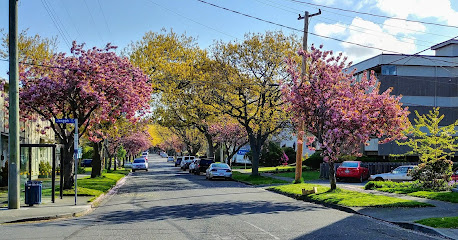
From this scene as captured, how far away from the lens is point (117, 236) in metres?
10.6

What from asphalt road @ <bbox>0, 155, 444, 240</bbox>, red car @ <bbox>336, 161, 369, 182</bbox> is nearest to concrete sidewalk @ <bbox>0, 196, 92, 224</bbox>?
asphalt road @ <bbox>0, 155, 444, 240</bbox>

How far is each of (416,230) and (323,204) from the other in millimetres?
6121

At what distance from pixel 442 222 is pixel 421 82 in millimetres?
34550

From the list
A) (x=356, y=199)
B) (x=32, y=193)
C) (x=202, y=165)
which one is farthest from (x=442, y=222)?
(x=202, y=165)

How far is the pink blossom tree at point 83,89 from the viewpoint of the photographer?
20469mm

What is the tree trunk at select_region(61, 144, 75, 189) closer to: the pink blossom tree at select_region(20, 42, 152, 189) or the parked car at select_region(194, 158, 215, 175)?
the pink blossom tree at select_region(20, 42, 152, 189)

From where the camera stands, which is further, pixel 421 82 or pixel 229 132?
pixel 229 132

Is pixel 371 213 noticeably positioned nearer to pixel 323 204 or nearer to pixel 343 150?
pixel 323 204

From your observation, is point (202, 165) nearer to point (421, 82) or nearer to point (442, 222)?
point (421, 82)

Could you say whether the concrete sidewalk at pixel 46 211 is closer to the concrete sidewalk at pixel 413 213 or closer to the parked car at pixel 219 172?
the concrete sidewalk at pixel 413 213

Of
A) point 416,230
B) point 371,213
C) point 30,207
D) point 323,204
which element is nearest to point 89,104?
point 30,207

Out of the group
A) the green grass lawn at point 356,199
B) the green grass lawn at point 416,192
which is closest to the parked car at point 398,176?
the green grass lawn at point 416,192

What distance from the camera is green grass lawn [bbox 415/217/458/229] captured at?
1197cm

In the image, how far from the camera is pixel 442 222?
12.3m
